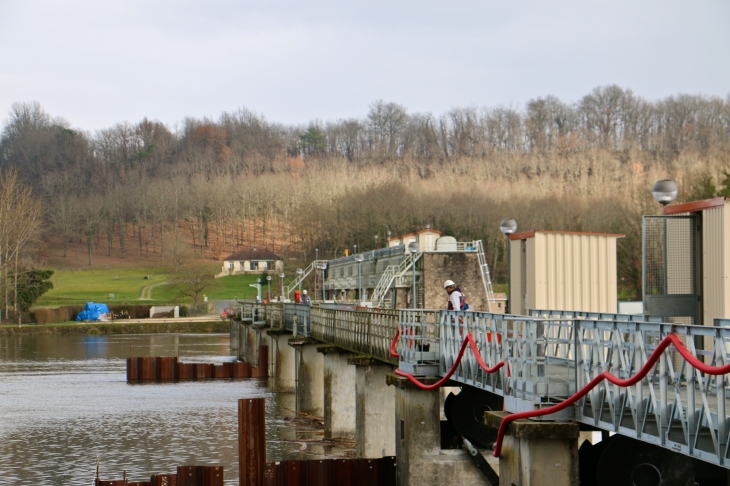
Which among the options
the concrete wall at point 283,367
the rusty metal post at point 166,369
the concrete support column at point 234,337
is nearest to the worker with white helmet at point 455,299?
the concrete wall at point 283,367

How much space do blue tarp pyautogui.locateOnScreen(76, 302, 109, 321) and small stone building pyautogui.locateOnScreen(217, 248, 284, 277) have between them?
122 feet

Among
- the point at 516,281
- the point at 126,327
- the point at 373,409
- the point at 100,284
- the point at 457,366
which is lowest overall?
the point at 126,327

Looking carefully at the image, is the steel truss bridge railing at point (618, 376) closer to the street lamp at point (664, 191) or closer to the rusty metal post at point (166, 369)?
the street lamp at point (664, 191)

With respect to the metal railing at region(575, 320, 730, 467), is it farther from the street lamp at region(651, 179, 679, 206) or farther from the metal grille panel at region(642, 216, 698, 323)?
the metal grille panel at region(642, 216, 698, 323)

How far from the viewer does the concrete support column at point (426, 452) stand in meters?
17.2

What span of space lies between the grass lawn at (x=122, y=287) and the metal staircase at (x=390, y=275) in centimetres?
5722

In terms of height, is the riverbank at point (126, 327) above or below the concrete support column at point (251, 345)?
below

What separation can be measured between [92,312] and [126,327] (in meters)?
8.88

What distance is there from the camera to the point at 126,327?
98.0 m

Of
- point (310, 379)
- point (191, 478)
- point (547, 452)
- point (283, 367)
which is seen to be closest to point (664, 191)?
point (547, 452)

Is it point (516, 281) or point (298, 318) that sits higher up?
point (516, 281)

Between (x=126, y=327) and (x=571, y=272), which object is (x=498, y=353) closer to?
(x=571, y=272)

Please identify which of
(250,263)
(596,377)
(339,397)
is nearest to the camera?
(596,377)

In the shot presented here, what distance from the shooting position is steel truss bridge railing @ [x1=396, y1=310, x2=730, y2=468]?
9164 millimetres
